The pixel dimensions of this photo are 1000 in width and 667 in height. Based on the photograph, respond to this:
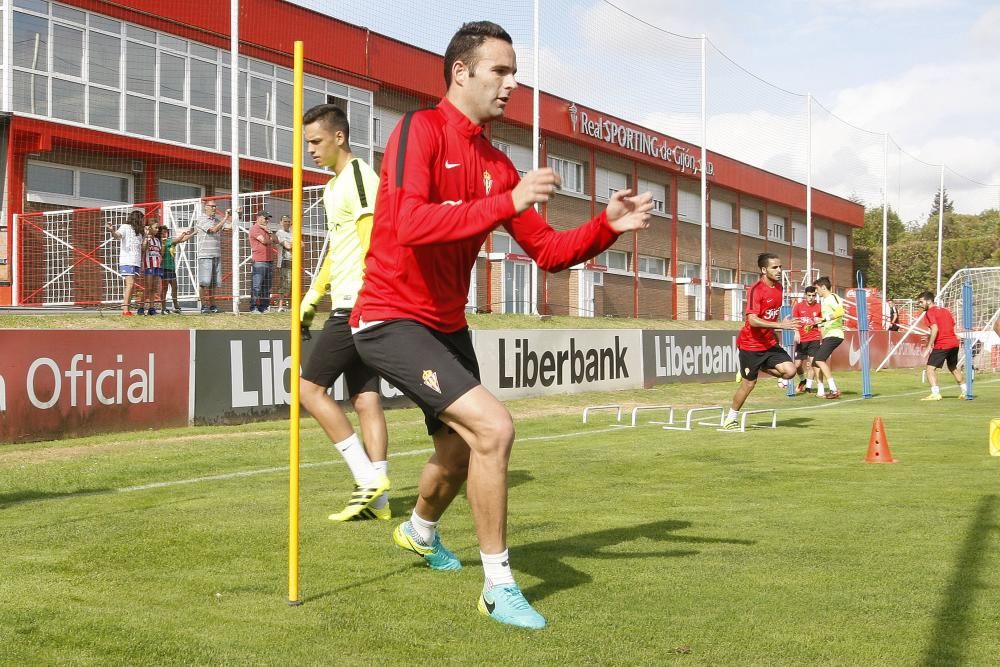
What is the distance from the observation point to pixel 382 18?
920 inches

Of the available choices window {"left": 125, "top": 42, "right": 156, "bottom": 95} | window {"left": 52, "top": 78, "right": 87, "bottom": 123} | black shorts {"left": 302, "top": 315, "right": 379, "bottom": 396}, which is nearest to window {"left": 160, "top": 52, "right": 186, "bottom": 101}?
window {"left": 125, "top": 42, "right": 156, "bottom": 95}

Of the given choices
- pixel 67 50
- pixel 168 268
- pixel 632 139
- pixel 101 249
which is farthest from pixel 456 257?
pixel 632 139

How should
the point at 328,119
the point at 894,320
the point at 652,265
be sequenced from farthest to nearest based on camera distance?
the point at 652,265, the point at 894,320, the point at 328,119

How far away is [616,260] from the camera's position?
40.7 meters

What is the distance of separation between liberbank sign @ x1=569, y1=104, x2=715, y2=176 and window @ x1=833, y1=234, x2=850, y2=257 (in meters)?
18.7

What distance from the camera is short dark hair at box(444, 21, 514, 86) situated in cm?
413

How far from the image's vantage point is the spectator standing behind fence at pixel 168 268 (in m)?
16.5

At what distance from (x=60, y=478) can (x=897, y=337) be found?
108ft

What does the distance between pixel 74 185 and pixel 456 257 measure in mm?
21364

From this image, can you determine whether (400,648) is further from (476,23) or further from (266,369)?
(266,369)

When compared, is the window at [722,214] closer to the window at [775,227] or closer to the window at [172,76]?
the window at [775,227]

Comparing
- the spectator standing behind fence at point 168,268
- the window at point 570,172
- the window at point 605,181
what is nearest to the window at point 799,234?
the window at point 605,181

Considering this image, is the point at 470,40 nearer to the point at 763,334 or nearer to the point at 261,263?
the point at 763,334

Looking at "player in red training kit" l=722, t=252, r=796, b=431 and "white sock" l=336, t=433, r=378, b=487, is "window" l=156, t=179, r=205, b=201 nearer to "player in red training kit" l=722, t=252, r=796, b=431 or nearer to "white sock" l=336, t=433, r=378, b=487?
"player in red training kit" l=722, t=252, r=796, b=431
